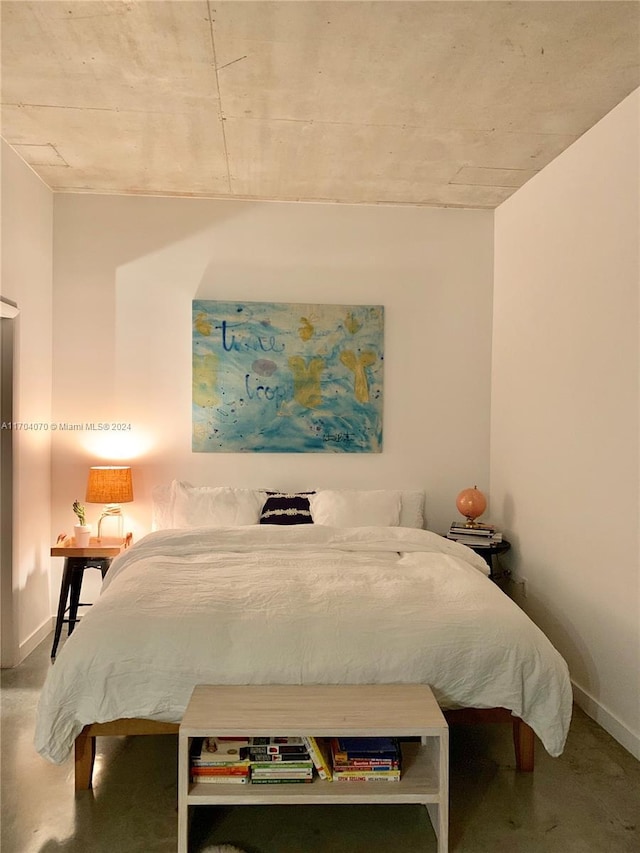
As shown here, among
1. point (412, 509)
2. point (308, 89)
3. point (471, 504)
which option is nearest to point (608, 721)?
point (471, 504)

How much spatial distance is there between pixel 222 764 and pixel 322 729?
368 mm

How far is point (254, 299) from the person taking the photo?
4.39 metres

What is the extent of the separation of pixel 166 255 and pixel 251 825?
3289mm

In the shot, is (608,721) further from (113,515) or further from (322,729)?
(113,515)

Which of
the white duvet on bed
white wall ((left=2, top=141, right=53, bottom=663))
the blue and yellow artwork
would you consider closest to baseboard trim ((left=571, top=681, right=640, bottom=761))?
the white duvet on bed

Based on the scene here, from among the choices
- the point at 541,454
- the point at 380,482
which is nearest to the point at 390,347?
the point at 380,482

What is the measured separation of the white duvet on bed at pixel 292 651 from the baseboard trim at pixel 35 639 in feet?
4.39

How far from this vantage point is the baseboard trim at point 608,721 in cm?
276

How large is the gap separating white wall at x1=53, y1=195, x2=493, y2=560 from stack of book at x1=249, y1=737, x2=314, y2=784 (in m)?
2.34

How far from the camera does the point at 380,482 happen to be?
4477 millimetres

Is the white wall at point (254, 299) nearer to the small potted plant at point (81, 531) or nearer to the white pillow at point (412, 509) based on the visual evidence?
the white pillow at point (412, 509)

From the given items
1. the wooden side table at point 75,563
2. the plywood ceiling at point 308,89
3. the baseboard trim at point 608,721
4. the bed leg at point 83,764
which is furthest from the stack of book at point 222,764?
the plywood ceiling at point 308,89

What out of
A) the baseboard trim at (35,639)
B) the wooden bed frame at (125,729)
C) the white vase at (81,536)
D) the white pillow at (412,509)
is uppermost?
the white pillow at (412,509)

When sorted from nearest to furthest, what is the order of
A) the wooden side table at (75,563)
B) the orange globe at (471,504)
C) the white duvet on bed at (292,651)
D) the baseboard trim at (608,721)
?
the white duvet on bed at (292,651) → the baseboard trim at (608,721) → the wooden side table at (75,563) → the orange globe at (471,504)
